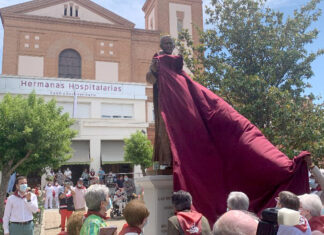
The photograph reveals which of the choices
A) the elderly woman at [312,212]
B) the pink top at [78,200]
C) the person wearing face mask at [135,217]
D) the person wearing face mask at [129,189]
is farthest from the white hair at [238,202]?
the person wearing face mask at [129,189]

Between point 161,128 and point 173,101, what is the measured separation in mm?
444

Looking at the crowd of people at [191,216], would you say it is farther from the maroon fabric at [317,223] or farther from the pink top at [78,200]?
the pink top at [78,200]

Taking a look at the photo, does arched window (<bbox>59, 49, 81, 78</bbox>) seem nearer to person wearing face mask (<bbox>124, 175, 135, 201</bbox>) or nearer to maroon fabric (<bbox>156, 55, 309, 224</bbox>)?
person wearing face mask (<bbox>124, 175, 135, 201</bbox>)

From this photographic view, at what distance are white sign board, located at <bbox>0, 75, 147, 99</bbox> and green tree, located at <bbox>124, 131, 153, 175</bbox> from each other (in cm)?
488

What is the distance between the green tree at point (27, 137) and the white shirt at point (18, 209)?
6.97m

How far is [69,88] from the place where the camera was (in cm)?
2727

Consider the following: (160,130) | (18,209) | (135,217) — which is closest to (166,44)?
(160,130)

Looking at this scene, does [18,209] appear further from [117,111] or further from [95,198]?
[117,111]

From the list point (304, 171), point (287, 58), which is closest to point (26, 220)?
point (304, 171)

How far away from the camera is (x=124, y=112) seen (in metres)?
28.7

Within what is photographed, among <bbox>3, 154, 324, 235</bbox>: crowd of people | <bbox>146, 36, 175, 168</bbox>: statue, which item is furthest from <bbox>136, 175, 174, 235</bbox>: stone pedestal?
<bbox>3, 154, 324, 235</bbox>: crowd of people

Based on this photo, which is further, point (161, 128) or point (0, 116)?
point (0, 116)

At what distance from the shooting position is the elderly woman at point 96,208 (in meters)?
2.71

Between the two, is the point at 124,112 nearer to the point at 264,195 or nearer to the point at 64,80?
the point at 64,80
